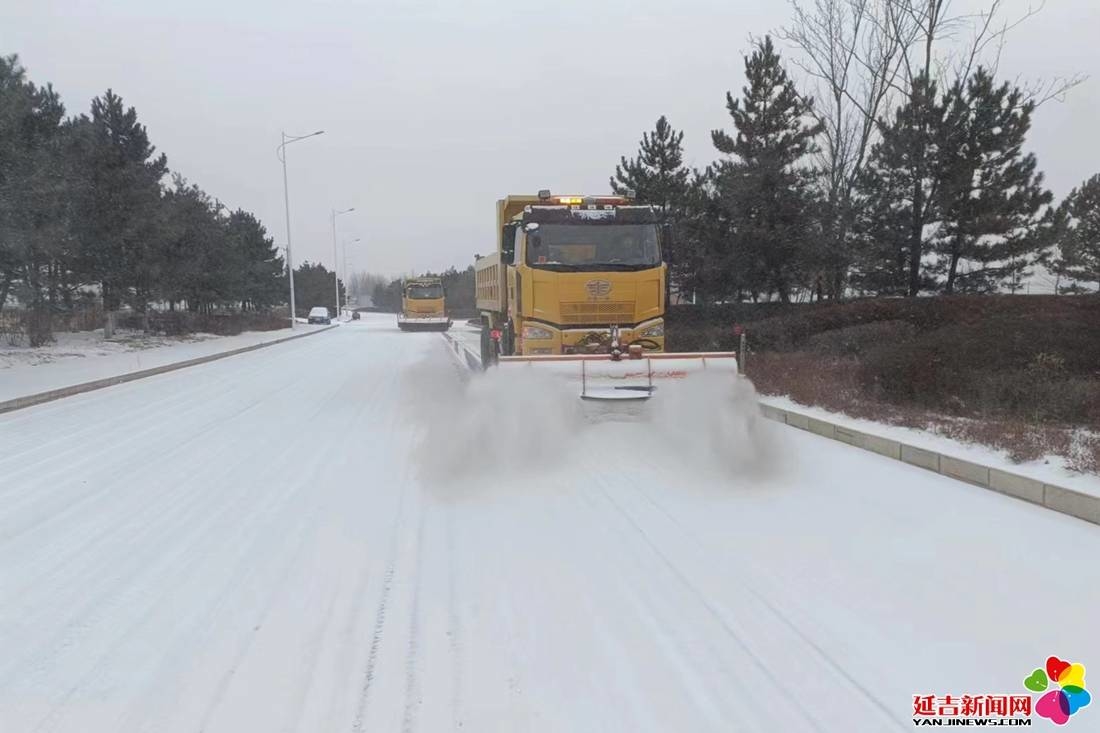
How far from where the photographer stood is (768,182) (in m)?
20.8

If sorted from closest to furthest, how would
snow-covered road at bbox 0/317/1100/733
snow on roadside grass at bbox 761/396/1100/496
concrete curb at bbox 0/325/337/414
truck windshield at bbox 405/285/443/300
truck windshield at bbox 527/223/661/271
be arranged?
snow-covered road at bbox 0/317/1100/733 → snow on roadside grass at bbox 761/396/1100/496 → truck windshield at bbox 527/223/661/271 → concrete curb at bbox 0/325/337/414 → truck windshield at bbox 405/285/443/300

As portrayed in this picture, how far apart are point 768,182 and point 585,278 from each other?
1231 cm

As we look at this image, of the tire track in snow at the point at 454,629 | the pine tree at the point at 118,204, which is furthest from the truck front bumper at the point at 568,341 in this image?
the pine tree at the point at 118,204

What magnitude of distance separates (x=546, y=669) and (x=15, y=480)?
6.73 m

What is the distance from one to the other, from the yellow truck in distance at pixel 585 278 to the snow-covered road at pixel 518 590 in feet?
7.04

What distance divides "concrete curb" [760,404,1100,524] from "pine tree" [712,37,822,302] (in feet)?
40.2

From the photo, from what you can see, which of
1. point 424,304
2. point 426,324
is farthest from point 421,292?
point 426,324

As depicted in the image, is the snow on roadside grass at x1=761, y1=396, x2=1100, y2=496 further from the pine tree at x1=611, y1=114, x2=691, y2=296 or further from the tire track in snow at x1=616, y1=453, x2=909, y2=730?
the pine tree at x1=611, y1=114, x2=691, y2=296

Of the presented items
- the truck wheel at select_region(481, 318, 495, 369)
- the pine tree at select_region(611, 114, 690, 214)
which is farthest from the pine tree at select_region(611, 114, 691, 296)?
the truck wheel at select_region(481, 318, 495, 369)

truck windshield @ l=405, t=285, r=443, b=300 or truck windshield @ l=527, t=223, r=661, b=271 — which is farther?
truck windshield @ l=405, t=285, r=443, b=300

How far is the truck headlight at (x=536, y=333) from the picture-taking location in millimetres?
10438

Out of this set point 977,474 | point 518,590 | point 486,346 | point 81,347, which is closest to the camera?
point 518,590

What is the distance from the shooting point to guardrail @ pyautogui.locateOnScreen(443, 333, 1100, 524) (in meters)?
5.83

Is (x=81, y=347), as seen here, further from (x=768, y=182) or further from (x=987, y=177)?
(x=987, y=177)
